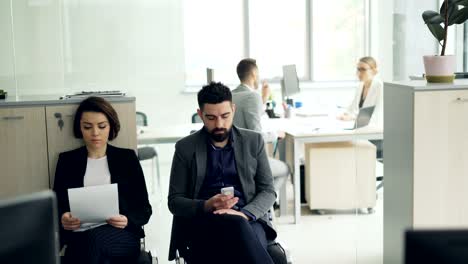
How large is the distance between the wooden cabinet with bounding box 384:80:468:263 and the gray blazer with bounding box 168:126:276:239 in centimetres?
78

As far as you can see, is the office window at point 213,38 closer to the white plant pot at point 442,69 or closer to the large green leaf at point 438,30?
the large green leaf at point 438,30

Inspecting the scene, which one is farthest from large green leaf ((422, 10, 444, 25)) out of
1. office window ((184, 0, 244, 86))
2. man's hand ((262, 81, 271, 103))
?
office window ((184, 0, 244, 86))

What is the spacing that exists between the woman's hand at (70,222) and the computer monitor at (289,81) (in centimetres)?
419

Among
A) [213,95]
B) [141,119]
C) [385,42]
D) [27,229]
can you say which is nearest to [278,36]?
[141,119]

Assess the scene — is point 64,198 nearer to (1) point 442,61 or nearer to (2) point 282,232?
(1) point 442,61

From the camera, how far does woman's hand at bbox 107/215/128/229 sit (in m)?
3.50

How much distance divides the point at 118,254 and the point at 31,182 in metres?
0.65

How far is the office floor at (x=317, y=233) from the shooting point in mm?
4660

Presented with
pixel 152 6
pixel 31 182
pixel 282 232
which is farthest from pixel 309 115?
pixel 31 182

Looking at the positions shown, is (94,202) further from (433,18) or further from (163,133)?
(163,133)

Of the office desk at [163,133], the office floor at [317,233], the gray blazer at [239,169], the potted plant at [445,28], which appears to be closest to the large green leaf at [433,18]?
the potted plant at [445,28]

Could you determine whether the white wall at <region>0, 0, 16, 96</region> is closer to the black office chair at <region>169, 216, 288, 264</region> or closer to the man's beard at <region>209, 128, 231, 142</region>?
the man's beard at <region>209, 128, 231, 142</region>

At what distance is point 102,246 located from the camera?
3457mm

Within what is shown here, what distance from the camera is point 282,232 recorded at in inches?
225
